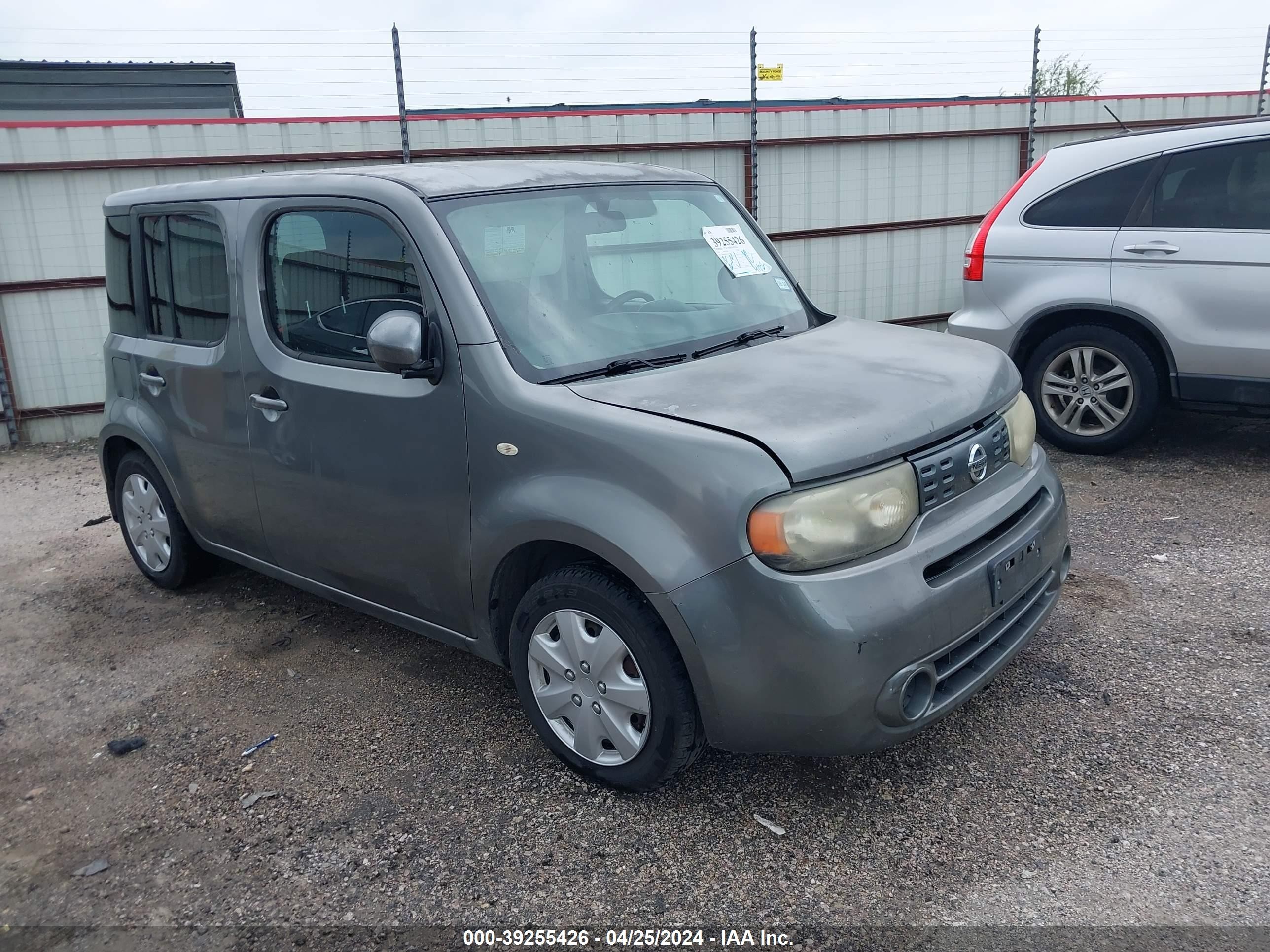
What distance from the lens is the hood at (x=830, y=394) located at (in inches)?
104

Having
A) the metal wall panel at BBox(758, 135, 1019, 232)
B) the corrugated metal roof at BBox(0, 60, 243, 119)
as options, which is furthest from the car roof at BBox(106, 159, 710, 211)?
the corrugated metal roof at BBox(0, 60, 243, 119)

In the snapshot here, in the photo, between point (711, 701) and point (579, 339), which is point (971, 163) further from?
point (711, 701)

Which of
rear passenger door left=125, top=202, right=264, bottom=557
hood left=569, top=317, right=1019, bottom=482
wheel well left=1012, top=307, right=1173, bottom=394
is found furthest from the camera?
wheel well left=1012, top=307, right=1173, bottom=394

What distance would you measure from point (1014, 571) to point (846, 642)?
73 centimetres

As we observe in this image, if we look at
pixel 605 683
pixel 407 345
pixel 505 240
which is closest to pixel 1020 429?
pixel 605 683

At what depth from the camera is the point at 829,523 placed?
102 inches

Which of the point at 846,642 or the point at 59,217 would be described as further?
the point at 59,217

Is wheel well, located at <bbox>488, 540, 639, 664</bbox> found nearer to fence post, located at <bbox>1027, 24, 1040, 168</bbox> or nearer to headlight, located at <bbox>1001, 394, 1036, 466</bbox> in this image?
headlight, located at <bbox>1001, 394, 1036, 466</bbox>

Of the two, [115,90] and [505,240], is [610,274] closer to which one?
[505,240]

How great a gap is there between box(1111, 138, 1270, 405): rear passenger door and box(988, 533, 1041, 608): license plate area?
316cm

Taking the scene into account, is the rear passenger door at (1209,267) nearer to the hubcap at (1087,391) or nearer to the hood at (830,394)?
the hubcap at (1087,391)

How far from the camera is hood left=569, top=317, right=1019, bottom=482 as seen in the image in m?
2.65

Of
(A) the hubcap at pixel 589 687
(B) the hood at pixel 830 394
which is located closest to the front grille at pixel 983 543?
(B) the hood at pixel 830 394

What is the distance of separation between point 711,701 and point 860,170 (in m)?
8.32
